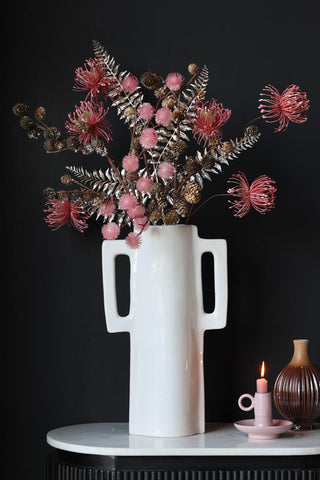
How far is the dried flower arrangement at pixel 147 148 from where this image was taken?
1.77m

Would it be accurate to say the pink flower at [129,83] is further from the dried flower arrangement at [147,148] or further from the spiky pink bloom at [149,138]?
the spiky pink bloom at [149,138]

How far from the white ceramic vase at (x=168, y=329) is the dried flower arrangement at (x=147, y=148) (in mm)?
64

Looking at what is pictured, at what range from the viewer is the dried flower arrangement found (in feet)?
5.82

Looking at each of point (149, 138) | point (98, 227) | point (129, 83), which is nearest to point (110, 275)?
point (98, 227)

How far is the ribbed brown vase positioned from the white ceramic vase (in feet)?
0.64

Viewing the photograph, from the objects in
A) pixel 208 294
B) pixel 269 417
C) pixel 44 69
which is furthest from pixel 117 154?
pixel 269 417

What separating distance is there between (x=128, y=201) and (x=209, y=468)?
1.93 ft

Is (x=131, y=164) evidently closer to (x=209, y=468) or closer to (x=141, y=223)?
(x=141, y=223)

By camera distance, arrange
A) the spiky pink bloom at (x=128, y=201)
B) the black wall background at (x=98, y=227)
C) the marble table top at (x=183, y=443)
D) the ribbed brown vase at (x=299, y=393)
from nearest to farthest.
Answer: the marble table top at (x=183, y=443), the spiky pink bloom at (x=128, y=201), the ribbed brown vase at (x=299, y=393), the black wall background at (x=98, y=227)

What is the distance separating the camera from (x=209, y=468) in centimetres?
162

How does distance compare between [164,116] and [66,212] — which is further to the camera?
[66,212]

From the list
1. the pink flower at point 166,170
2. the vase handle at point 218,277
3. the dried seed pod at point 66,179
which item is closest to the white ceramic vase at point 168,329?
the vase handle at point 218,277

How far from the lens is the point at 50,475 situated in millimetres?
1754

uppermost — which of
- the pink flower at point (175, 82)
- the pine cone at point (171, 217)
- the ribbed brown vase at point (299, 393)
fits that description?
the pink flower at point (175, 82)
